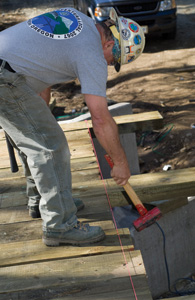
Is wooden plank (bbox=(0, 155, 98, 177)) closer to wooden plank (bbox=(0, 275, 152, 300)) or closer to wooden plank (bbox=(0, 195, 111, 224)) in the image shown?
wooden plank (bbox=(0, 195, 111, 224))

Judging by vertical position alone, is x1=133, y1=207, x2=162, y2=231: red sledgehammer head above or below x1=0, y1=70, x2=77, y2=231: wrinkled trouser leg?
below

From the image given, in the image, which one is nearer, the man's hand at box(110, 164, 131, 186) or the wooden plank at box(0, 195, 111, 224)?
the man's hand at box(110, 164, 131, 186)

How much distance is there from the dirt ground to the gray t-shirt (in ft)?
14.5

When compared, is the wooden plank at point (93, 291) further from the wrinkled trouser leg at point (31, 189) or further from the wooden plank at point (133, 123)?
the wooden plank at point (133, 123)

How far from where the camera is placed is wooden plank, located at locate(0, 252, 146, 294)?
116 inches

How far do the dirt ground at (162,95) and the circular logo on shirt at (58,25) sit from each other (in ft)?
14.5

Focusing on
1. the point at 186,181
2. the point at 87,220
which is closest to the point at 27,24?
the point at 87,220

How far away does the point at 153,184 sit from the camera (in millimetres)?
4184

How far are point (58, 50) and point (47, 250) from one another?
1.42m

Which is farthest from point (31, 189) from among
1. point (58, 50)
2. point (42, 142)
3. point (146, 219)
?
point (58, 50)

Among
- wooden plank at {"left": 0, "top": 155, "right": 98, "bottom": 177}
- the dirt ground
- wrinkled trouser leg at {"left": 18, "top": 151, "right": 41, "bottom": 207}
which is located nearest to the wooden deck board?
wrinkled trouser leg at {"left": 18, "top": 151, "right": 41, "bottom": 207}

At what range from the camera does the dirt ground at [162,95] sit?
757 cm

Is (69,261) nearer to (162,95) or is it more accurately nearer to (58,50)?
(58,50)

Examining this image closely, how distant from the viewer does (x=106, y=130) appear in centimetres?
287
